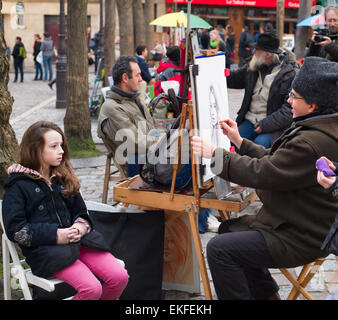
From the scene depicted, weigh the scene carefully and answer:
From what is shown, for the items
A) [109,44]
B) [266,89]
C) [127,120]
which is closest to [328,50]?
[266,89]

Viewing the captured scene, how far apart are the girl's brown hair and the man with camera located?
331 centimetres

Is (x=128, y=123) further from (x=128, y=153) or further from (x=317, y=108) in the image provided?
(x=317, y=108)

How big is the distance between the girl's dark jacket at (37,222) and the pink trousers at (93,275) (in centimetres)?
6

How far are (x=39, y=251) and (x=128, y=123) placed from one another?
6.69 feet

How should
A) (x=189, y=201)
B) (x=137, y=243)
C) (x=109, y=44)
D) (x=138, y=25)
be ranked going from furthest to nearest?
(x=138, y=25), (x=109, y=44), (x=137, y=243), (x=189, y=201)

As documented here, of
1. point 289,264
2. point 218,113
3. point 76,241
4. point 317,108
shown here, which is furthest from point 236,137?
point 76,241

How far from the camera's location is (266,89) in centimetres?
578

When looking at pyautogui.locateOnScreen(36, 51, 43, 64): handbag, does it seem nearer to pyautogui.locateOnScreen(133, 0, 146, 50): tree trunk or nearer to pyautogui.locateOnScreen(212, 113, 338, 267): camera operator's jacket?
pyautogui.locateOnScreen(133, 0, 146, 50): tree trunk

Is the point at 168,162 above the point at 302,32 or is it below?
below

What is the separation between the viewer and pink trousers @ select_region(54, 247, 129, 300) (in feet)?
9.93

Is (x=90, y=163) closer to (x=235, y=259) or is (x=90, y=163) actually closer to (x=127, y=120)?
(x=127, y=120)

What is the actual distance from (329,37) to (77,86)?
426 centimetres

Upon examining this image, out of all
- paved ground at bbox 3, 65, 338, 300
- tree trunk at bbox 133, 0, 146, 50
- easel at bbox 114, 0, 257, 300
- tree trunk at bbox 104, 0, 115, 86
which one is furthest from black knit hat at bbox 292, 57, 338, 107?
tree trunk at bbox 133, 0, 146, 50

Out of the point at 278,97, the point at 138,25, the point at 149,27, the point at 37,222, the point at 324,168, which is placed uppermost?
the point at 149,27
